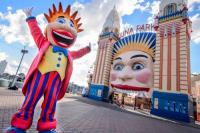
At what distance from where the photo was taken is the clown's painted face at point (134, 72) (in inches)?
607

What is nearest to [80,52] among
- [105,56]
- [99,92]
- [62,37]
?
[62,37]

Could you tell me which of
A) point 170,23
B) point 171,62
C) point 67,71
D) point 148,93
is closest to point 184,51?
point 171,62

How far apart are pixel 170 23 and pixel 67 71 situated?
14982 millimetres

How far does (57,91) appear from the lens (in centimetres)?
268

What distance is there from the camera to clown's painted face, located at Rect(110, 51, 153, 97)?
607 inches

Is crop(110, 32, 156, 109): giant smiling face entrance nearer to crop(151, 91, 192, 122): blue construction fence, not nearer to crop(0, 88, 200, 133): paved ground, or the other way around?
crop(151, 91, 192, 122): blue construction fence

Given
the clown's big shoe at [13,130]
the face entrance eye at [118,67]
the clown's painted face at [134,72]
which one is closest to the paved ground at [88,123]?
the clown's big shoe at [13,130]

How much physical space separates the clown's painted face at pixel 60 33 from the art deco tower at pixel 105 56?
1798 centimetres

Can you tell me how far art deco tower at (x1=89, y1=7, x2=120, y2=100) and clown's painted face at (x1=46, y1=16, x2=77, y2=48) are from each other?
59.0 ft

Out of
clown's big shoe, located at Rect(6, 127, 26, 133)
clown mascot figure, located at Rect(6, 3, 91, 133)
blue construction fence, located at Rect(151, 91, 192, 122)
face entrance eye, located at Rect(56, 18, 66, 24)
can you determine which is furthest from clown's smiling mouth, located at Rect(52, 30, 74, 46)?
blue construction fence, located at Rect(151, 91, 192, 122)

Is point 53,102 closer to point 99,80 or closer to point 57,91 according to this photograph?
point 57,91

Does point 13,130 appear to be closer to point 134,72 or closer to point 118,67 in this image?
point 134,72

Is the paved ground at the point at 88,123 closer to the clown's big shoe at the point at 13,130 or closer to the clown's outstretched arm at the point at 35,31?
the clown's big shoe at the point at 13,130

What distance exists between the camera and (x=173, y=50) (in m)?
14.0
